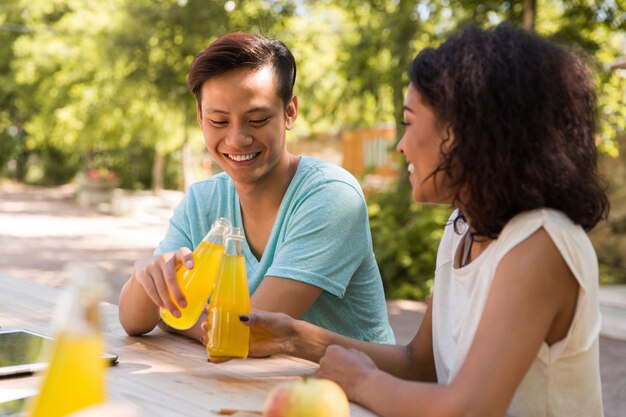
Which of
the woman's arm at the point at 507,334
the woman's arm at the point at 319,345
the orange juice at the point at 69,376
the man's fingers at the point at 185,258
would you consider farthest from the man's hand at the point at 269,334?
the orange juice at the point at 69,376

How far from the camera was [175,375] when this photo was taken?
5.36 ft

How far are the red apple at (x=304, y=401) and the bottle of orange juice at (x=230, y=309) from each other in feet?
1.64

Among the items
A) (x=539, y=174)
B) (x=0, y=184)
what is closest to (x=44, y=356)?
(x=539, y=174)

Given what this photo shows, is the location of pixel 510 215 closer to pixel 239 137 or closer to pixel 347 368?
pixel 347 368

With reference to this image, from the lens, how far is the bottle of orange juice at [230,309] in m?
1.64

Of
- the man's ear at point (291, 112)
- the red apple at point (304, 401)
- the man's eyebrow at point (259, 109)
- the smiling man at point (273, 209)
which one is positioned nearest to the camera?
the red apple at point (304, 401)

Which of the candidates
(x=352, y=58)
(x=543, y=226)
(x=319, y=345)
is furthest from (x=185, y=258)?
(x=352, y=58)

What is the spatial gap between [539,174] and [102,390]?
0.86m

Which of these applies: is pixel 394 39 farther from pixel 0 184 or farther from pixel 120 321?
pixel 0 184

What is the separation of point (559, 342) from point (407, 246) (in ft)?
21.6

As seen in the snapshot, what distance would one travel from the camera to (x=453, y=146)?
1456 millimetres

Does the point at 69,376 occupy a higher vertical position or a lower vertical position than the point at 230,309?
higher

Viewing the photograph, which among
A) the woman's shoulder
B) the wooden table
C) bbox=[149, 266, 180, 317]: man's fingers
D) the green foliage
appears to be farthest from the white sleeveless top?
the green foliage

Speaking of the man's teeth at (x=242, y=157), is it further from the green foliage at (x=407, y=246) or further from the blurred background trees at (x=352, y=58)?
the green foliage at (x=407, y=246)
